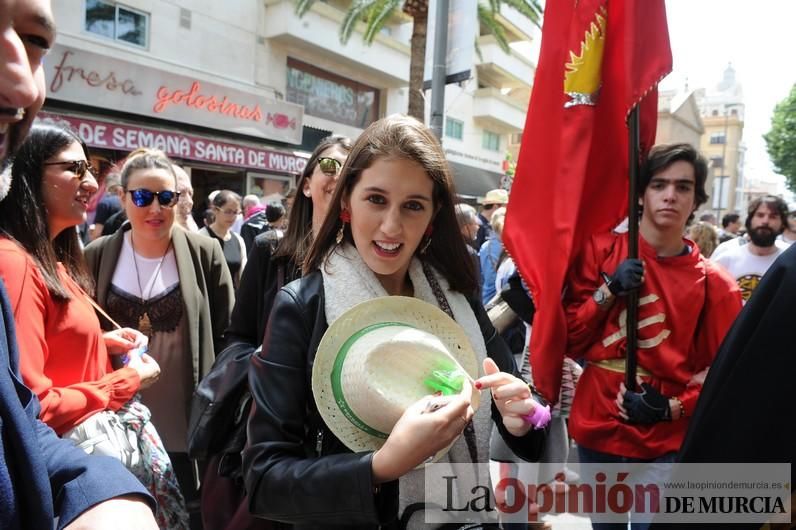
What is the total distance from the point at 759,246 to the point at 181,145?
12.8 meters

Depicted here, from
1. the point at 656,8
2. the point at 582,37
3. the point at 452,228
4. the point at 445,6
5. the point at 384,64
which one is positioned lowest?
the point at 452,228

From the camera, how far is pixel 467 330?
5.37ft

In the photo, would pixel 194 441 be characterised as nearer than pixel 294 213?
Yes

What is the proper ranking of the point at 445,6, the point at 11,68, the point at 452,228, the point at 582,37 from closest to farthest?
1. the point at 11,68
2. the point at 452,228
3. the point at 582,37
4. the point at 445,6

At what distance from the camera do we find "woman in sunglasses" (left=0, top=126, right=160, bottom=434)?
1770mm

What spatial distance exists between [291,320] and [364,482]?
1.55 feet

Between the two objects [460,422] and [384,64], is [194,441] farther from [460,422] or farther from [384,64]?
[384,64]

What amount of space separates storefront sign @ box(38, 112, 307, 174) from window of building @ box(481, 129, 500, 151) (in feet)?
47.4

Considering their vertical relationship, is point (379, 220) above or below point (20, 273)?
above

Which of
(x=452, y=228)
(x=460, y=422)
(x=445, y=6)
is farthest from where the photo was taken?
(x=445, y=6)

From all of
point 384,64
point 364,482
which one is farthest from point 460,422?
point 384,64

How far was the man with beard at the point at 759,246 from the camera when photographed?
4.53 metres

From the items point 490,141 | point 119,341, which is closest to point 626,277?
point 119,341

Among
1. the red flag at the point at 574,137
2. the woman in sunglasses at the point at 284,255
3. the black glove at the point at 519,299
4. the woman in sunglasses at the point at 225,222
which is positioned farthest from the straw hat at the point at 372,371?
the woman in sunglasses at the point at 225,222
